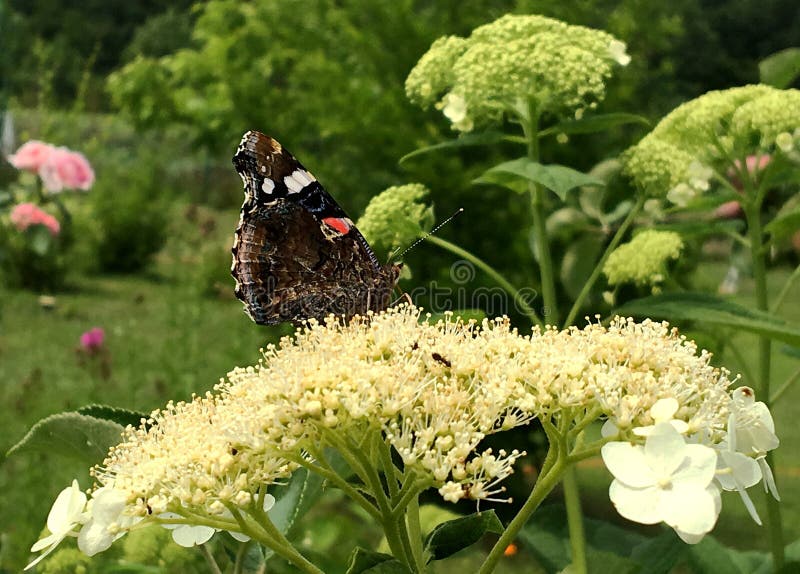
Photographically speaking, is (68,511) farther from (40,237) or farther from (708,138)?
(40,237)

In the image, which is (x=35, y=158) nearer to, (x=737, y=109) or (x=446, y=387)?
(x=737, y=109)

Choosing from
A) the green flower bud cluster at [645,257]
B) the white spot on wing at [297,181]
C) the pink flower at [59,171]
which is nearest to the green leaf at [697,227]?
the green flower bud cluster at [645,257]

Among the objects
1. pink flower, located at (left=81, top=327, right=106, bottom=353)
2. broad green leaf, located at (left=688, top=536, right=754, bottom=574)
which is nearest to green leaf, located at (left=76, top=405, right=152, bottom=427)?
broad green leaf, located at (left=688, top=536, right=754, bottom=574)

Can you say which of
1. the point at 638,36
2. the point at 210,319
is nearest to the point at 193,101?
the point at 210,319

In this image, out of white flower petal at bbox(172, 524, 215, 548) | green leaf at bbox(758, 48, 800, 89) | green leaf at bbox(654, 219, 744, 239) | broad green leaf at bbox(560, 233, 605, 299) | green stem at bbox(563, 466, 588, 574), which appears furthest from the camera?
broad green leaf at bbox(560, 233, 605, 299)

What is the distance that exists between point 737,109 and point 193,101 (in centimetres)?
662

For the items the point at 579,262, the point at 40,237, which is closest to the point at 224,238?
the point at 40,237

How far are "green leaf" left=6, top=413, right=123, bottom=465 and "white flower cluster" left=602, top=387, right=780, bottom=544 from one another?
61 cm

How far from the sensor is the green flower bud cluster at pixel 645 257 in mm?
1759

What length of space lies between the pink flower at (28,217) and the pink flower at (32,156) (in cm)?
15

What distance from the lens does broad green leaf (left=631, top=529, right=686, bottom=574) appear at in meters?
1.38

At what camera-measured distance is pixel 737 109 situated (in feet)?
5.93

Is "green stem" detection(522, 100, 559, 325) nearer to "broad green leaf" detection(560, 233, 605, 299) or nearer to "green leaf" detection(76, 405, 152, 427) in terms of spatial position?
"broad green leaf" detection(560, 233, 605, 299)

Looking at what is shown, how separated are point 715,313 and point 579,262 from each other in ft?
2.57
